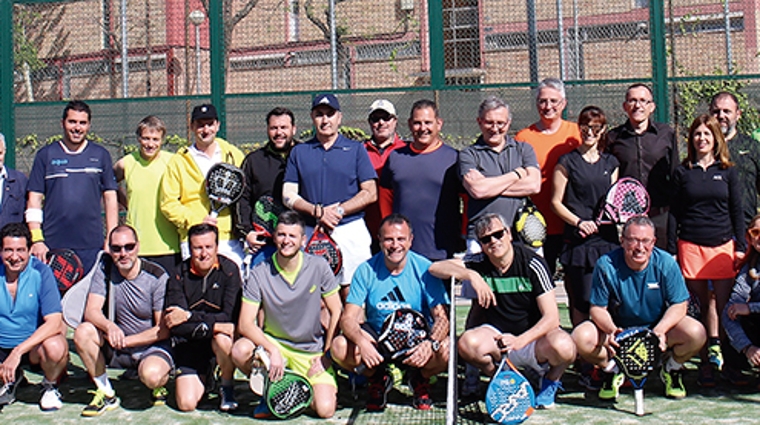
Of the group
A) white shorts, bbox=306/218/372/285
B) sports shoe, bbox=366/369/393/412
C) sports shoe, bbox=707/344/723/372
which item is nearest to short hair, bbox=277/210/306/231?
white shorts, bbox=306/218/372/285

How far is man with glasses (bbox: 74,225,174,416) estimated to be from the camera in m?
5.36

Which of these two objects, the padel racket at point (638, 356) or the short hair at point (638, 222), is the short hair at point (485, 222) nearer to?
the short hair at point (638, 222)

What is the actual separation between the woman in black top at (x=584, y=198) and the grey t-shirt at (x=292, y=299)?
59.8 inches

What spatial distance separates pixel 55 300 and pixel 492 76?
13.6ft

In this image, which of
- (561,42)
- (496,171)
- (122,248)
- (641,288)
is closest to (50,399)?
(122,248)

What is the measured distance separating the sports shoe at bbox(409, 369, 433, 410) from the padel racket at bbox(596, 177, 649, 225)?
1.45m

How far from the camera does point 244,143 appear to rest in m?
7.86

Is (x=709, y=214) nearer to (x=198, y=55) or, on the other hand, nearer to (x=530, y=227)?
(x=530, y=227)

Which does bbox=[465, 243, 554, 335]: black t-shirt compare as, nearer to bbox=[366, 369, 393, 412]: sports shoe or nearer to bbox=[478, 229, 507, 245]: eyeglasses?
bbox=[478, 229, 507, 245]: eyeglasses

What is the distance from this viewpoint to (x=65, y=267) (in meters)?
6.16

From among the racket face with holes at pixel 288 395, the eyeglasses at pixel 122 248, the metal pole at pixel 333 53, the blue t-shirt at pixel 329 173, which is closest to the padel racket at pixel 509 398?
the racket face with holes at pixel 288 395

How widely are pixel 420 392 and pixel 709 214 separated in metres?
2.12

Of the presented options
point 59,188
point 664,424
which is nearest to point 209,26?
point 59,188

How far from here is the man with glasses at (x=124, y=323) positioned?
17.6 ft
